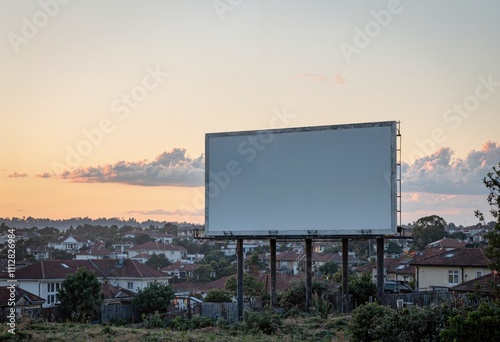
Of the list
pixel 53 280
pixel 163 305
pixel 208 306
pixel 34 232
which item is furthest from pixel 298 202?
pixel 34 232

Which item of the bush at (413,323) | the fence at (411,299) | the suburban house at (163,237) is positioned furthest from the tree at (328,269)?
the suburban house at (163,237)

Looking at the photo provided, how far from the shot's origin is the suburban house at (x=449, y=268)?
49281 mm

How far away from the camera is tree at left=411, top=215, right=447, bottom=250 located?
314 feet

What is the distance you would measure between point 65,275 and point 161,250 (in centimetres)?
5989

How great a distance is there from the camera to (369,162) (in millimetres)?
32344

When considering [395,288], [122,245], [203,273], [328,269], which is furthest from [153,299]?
[122,245]

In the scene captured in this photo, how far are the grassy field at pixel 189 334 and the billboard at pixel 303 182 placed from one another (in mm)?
7773

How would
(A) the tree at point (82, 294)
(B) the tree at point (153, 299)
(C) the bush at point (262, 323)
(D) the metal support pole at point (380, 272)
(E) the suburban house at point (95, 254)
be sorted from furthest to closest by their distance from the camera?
1. (E) the suburban house at point (95, 254)
2. (B) the tree at point (153, 299)
3. (A) the tree at point (82, 294)
4. (D) the metal support pole at point (380, 272)
5. (C) the bush at point (262, 323)

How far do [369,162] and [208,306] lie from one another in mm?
11163

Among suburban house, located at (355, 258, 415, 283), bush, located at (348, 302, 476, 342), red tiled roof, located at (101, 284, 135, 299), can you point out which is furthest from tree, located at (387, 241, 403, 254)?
bush, located at (348, 302, 476, 342)

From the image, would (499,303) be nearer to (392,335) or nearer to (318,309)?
(392,335)

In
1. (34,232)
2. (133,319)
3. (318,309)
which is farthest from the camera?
(34,232)

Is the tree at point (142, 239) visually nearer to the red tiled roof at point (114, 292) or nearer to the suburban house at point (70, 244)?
the suburban house at point (70, 244)

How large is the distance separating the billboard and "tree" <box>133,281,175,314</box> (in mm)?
11598
